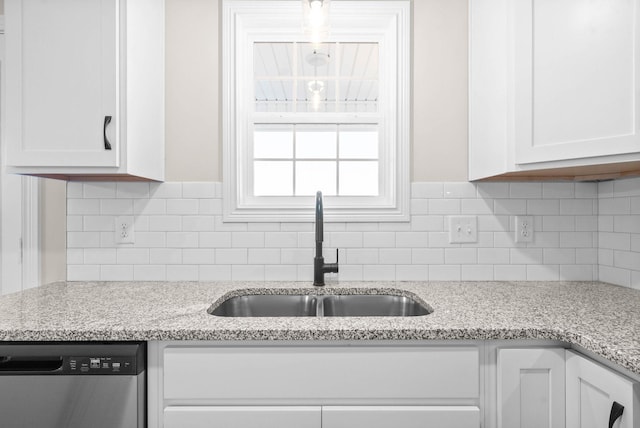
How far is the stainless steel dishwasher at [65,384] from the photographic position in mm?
1062

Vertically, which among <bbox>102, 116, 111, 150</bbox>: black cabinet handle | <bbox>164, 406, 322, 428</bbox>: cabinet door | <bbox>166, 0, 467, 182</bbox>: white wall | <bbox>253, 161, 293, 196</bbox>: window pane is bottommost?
<bbox>164, 406, 322, 428</bbox>: cabinet door

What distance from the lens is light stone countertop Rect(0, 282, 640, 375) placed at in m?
1.06

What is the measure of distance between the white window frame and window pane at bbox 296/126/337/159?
26 cm

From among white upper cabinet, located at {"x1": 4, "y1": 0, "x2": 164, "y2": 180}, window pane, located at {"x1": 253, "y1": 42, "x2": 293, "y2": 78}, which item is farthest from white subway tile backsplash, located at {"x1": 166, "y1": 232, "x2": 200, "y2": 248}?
window pane, located at {"x1": 253, "y1": 42, "x2": 293, "y2": 78}

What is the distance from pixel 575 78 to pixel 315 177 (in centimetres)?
116

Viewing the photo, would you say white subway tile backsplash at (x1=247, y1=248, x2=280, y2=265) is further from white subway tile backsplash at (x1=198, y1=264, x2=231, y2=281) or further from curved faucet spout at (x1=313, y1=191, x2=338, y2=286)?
curved faucet spout at (x1=313, y1=191, x2=338, y2=286)

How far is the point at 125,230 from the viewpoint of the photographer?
1.81m

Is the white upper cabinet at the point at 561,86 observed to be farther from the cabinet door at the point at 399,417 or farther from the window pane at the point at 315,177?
the cabinet door at the point at 399,417

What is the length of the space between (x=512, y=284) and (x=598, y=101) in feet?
2.78

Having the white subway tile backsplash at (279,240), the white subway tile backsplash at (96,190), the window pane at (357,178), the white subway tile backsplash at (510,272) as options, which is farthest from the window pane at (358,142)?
the white subway tile backsplash at (96,190)

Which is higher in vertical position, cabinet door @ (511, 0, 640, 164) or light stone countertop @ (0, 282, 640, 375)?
cabinet door @ (511, 0, 640, 164)

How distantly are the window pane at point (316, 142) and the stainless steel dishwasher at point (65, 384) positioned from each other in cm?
124

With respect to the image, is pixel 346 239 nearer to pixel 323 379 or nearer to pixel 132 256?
pixel 323 379

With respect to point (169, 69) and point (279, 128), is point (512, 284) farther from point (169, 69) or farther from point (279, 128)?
point (169, 69)
